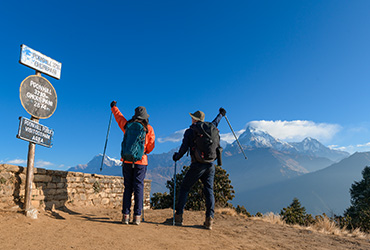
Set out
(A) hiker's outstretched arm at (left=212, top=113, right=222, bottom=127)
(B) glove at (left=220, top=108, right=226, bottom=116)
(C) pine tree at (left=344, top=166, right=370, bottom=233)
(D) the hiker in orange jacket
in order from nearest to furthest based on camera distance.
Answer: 1. (D) the hiker in orange jacket
2. (A) hiker's outstretched arm at (left=212, top=113, right=222, bottom=127)
3. (B) glove at (left=220, top=108, right=226, bottom=116)
4. (C) pine tree at (left=344, top=166, right=370, bottom=233)

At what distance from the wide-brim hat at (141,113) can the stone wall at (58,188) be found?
8.93 ft

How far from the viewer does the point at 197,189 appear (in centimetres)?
1263

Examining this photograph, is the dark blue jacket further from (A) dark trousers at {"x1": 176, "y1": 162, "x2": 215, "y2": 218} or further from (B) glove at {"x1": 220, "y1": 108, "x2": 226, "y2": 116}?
(B) glove at {"x1": 220, "y1": 108, "x2": 226, "y2": 116}

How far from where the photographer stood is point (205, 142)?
5.55 metres

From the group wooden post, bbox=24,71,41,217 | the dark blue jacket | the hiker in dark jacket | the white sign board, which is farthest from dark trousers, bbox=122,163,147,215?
the white sign board

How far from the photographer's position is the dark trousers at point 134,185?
533cm

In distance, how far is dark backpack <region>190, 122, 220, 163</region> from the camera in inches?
218

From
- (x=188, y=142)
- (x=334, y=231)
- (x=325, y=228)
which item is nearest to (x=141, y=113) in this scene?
(x=188, y=142)

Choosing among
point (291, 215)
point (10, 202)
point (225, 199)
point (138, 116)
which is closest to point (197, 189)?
point (225, 199)

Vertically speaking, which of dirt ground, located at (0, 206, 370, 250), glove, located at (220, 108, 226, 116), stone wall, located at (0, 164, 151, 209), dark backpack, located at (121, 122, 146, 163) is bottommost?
dirt ground, located at (0, 206, 370, 250)

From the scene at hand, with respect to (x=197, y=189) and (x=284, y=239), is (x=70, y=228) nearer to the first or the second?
(x=284, y=239)

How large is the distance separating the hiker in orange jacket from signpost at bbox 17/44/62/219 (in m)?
1.72

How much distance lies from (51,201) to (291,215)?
8.77 meters

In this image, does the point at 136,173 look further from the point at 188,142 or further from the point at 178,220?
the point at 178,220
